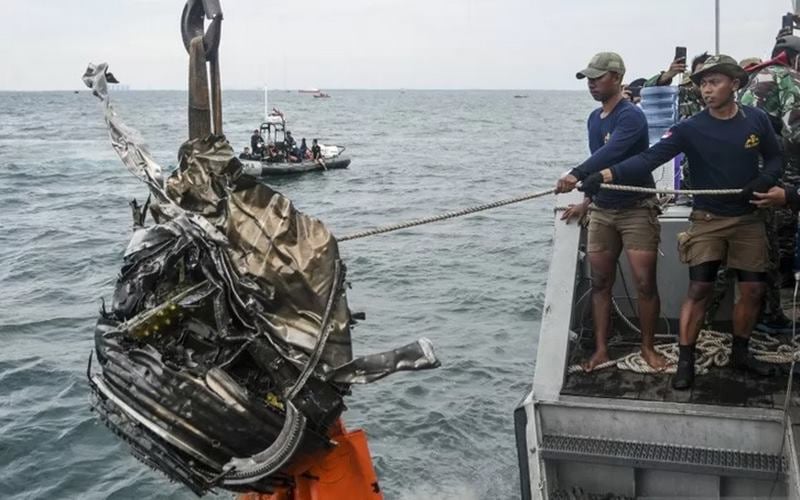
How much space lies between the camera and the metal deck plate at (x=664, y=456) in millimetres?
4598

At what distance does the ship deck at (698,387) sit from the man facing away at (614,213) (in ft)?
0.54

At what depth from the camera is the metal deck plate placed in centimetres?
460

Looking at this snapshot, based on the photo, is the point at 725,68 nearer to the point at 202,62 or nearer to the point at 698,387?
the point at 698,387

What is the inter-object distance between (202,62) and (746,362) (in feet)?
12.1

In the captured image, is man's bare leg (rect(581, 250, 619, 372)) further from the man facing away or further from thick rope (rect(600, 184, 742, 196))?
thick rope (rect(600, 184, 742, 196))

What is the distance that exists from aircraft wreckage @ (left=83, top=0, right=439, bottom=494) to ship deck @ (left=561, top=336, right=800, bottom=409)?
218 centimetres

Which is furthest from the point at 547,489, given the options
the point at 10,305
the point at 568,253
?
the point at 10,305

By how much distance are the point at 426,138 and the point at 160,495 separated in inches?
2129

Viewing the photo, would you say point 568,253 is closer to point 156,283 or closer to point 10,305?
point 156,283

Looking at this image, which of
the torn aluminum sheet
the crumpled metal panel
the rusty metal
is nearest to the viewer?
the torn aluminum sheet

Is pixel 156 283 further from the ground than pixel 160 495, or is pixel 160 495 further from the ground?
pixel 156 283

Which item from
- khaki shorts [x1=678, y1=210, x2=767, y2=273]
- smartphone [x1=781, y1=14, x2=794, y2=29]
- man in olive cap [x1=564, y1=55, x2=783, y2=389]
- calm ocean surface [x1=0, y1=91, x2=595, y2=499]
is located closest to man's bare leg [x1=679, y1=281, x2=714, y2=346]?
man in olive cap [x1=564, y1=55, x2=783, y2=389]

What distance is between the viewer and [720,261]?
5125mm

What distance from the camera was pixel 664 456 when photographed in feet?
15.6
